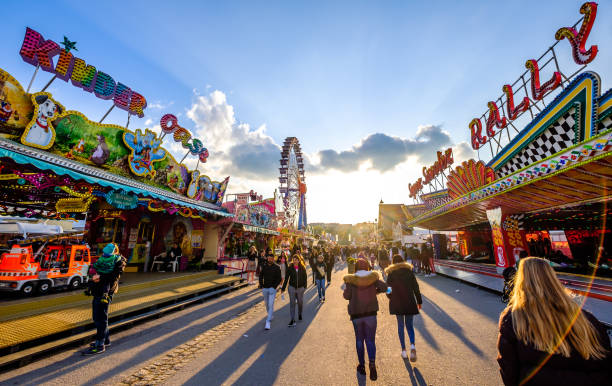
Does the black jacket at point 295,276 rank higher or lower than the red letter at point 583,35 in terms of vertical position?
lower

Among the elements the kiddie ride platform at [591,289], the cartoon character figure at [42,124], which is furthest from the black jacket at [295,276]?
the cartoon character figure at [42,124]

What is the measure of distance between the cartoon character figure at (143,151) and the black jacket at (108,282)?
24.0 ft

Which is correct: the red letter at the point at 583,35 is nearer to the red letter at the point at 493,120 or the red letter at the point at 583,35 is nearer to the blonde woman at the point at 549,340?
the red letter at the point at 493,120

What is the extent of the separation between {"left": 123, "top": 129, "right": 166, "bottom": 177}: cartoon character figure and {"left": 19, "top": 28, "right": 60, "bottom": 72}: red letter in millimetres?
3004

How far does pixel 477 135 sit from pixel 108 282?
17.4 meters

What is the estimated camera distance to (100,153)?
9281 millimetres

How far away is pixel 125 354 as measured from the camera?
4.29m

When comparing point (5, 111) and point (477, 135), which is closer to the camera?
point (5, 111)

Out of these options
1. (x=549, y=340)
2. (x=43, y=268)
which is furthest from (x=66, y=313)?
(x=549, y=340)

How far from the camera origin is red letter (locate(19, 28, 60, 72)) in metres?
7.45

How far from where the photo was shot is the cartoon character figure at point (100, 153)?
9.12 metres

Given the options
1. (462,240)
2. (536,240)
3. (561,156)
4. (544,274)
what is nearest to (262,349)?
(544,274)

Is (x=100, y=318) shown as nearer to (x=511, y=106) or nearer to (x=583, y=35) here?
(x=583, y=35)

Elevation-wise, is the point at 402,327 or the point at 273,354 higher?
the point at 402,327
